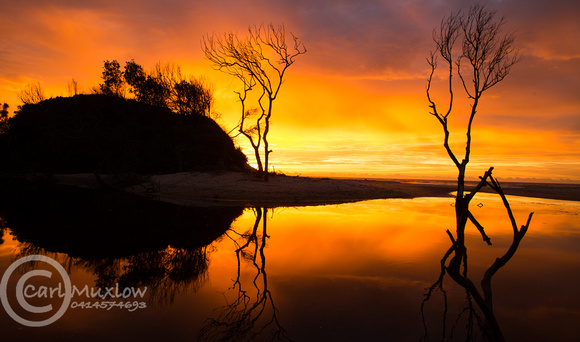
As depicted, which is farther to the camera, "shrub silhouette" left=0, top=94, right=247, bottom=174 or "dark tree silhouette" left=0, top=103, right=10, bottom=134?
"dark tree silhouette" left=0, top=103, right=10, bottom=134

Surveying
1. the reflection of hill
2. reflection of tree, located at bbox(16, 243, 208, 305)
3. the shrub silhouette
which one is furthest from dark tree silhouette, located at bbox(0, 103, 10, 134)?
reflection of tree, located at bbox(16, 243, 208, 305)

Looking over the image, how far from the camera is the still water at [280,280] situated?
5000mm

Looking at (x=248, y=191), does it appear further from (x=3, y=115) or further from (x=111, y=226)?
(x=3, y=115)

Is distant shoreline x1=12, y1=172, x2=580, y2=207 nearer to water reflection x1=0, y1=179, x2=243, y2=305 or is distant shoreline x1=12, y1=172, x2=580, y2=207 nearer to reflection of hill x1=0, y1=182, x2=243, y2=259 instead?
reflection of hill x1=0, y1=182, x2=243, y2=259

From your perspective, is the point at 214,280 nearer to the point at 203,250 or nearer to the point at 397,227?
the point at 203,250

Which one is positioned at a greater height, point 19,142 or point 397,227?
point 19,142

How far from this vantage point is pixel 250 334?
4.83m

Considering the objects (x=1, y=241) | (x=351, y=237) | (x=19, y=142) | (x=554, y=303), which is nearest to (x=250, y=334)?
(x=554, y=303)

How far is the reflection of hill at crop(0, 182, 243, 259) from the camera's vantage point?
31.9 ft

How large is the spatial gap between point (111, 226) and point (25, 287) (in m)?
6.47

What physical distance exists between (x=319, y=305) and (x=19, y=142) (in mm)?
68787

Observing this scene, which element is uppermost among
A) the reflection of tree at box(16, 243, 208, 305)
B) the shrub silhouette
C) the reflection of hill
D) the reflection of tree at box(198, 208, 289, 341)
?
the shrub silhouette

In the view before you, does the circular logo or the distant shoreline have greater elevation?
the distant shoreline

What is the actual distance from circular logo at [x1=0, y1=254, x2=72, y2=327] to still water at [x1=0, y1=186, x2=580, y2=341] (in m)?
0.13
